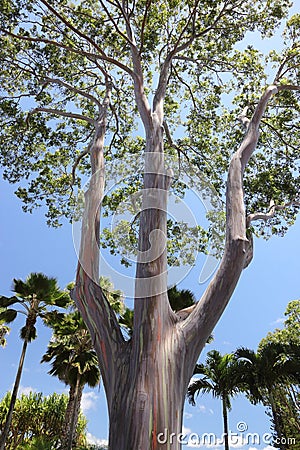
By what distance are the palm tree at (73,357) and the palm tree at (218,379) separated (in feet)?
10.1

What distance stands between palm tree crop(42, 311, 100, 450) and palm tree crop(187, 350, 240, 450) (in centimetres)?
309

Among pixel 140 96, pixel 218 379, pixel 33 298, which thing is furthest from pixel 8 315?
pixel 140 96

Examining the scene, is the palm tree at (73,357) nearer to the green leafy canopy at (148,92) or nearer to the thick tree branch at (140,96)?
the green leafy canopy at (148,92)

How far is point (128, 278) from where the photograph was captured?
3.87 metres

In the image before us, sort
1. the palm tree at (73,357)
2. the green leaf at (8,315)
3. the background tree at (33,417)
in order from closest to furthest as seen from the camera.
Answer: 1. the green leaf at (8,315)
2. the palm tree at (73,357)
3. the background tree at (33,417)

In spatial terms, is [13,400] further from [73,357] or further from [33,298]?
[33,298]

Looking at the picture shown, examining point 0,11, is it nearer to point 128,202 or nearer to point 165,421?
point 128,202

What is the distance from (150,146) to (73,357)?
8.28m

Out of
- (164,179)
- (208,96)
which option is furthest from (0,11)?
(164,179)

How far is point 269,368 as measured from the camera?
10.2 m

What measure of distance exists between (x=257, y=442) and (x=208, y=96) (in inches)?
314

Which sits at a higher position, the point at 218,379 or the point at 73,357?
the point at 73,357

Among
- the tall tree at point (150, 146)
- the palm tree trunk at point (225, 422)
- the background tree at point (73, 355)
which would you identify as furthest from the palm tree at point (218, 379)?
the tall tree at point (150, 146)

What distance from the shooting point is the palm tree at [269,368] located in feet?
32.7
